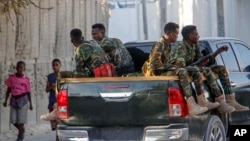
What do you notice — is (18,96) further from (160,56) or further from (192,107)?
(192,107)

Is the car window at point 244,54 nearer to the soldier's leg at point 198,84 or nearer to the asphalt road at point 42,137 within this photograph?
the soldier's leg at point 198,84

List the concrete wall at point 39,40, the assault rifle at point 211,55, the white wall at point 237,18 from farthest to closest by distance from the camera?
1. the white wall at point 237,18
2. the concrete wall at point 39,40
3. the assault rifle at point 211,55

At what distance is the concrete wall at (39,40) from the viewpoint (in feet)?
45.0

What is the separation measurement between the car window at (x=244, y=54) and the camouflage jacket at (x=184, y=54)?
140 cm

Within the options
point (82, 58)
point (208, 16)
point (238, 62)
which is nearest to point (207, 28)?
point (208, 16)

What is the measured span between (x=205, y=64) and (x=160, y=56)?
29.1 inches

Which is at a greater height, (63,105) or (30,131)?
(63,105)

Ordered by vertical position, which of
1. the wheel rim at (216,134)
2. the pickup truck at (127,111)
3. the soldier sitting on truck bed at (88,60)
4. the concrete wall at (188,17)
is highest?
the concrete wall at (188,17)

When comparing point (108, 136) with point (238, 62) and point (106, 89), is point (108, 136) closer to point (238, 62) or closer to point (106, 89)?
point (106, 89)

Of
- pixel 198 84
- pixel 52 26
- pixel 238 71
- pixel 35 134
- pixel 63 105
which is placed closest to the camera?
pixel 63 105

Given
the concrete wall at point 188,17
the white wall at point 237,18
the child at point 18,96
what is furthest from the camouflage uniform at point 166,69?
the white wall at point 237,18

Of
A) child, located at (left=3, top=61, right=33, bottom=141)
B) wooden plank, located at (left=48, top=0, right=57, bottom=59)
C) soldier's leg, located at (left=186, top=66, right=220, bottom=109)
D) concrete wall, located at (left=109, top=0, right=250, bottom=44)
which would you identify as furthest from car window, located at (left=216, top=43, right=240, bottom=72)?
concrete wall, located at (left=109, top=0, right=250, bottom=44)

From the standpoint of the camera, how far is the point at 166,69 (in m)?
8.30

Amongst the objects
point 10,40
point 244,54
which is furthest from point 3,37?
point 244,54
